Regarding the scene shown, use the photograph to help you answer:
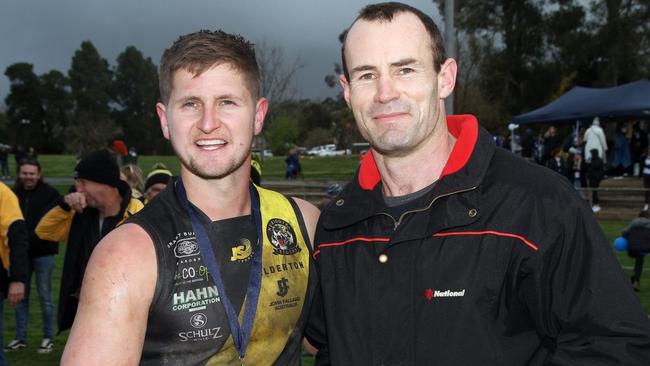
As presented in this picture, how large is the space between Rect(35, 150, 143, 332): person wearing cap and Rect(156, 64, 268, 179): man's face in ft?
10.8

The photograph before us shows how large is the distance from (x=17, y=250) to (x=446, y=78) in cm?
511

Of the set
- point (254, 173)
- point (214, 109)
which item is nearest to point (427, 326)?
point (214, 109)

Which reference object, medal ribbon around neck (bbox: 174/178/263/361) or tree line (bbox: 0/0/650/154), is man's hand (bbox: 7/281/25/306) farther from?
tree line (bbox: 0/0/650/154)

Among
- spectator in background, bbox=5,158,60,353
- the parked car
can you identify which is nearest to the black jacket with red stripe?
spectator in background, bbox=5,158,60,353

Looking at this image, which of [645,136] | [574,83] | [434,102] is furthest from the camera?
[574,83]

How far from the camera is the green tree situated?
82.0 m

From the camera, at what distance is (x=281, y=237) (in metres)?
3.04

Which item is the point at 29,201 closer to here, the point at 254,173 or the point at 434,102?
the point at 254,173

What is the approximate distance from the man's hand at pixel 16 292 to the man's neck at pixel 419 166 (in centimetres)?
503

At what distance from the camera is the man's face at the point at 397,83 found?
2.76 m

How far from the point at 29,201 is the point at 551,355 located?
7.11 meters

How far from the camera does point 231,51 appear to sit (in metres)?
2.92

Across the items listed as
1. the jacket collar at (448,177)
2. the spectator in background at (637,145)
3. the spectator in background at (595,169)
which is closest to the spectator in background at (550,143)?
the spectator in background at (637,145)

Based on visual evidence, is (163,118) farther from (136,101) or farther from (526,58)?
(136,101)
